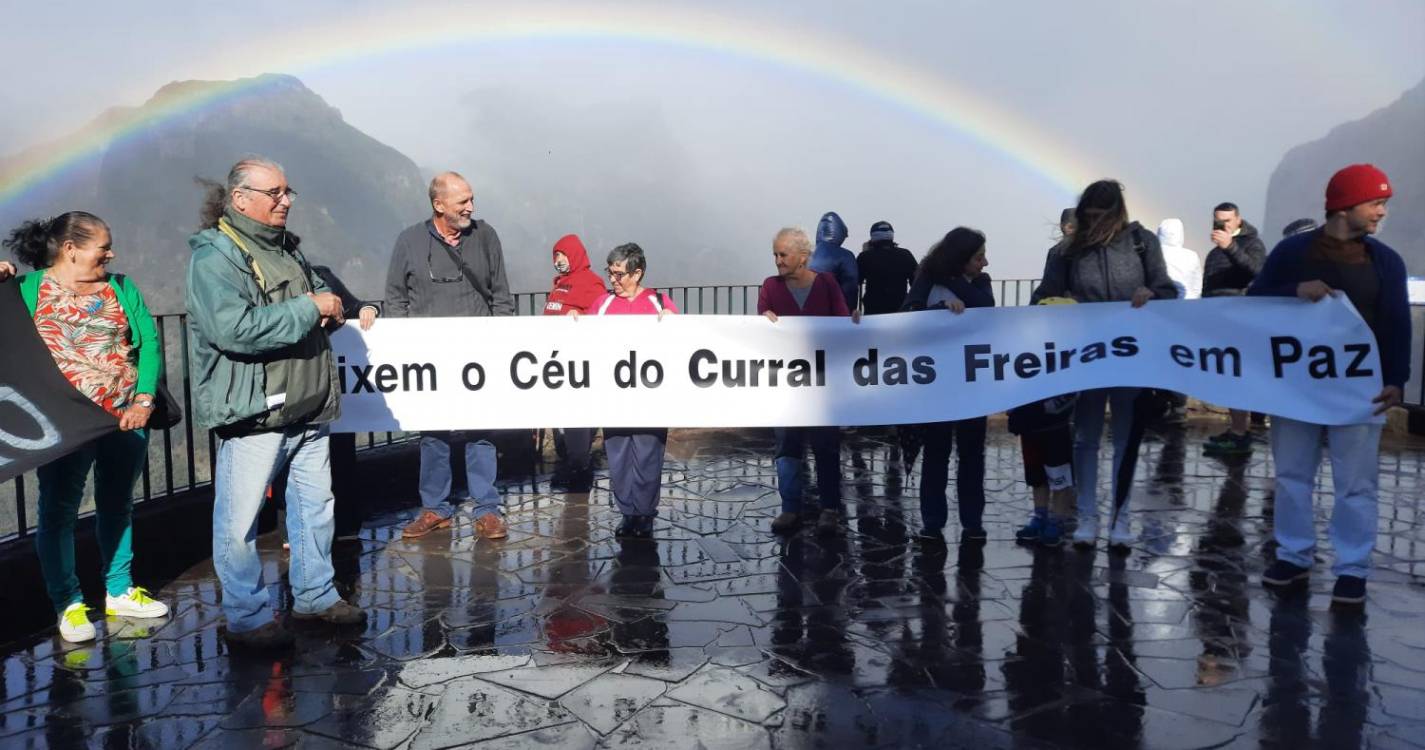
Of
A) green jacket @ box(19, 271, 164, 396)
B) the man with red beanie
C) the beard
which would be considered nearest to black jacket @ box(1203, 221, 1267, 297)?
the man with red beanie

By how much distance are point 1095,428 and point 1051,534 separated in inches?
26.1

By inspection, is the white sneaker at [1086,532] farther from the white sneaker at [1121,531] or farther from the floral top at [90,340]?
the floral top at [90,340]

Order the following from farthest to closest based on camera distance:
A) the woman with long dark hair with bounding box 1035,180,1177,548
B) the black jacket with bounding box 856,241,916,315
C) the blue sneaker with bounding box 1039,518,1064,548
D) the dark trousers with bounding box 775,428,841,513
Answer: the black jacket with bounding box 856,241,916,315 < the dark trousers with bounding box 775,428,841,513 < the blue sneaker with bounding box 1039,518,1064,548 < the woman with long dark hair with bounding box 1035,180,1177,548

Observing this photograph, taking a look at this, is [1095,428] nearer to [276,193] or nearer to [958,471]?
[958,471]

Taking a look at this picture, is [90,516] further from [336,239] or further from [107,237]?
[336,239]

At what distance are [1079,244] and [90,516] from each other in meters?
5.39

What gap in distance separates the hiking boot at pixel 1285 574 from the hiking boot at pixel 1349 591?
237 mm

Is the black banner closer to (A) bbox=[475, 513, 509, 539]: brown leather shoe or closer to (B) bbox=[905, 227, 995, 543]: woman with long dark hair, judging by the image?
(A) bbox=[475, 513, 509, 539]: brown leather shoe

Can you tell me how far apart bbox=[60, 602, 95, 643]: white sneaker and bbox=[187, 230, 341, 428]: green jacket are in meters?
1.16

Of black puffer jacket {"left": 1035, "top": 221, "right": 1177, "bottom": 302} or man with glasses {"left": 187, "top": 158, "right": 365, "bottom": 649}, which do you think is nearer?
man with glasses {"left": 187, "top": 158, "right": 365, "bottom": 649}

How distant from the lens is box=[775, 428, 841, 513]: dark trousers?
640 cm

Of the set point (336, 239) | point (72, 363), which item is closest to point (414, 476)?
point (72, 363)

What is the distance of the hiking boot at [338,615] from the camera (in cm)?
481

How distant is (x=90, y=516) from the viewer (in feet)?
17.8
